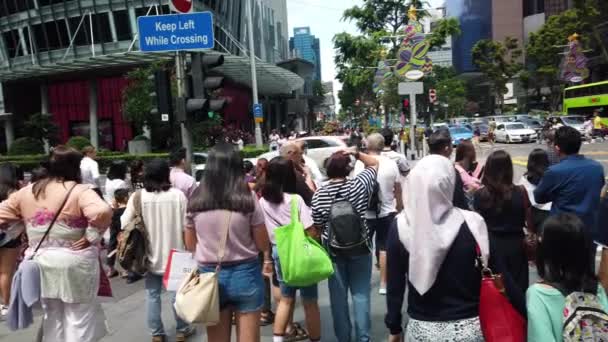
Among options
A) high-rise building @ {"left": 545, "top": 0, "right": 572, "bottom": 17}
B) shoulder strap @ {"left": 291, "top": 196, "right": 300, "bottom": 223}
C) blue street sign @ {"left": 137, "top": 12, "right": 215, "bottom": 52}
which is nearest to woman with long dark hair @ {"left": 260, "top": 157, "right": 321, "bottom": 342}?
shoulder strap @ {"left": 291, "top": 196, "right": 300, "bottom": 223}

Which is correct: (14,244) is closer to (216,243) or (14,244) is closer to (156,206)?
(156,206)

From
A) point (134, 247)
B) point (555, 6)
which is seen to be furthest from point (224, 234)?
point (555, 6)

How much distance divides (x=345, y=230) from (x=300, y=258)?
41cm

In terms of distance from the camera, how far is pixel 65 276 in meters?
3.63

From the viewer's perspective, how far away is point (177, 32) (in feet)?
28.2

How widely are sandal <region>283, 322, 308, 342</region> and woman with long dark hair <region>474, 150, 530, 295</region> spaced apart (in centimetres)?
199

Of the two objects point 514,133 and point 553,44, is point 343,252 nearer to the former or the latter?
point 514,133

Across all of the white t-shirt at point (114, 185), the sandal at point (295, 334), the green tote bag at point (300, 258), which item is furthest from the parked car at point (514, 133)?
the green tote bag at point (300, 258)

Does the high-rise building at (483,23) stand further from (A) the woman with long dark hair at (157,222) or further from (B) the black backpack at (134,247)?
(B) the black backpack at (134,247)

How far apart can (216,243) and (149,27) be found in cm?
615

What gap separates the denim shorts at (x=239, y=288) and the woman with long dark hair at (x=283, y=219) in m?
1.06

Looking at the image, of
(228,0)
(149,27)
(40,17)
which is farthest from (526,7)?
(149,27)

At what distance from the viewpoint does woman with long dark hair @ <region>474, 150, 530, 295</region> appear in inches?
158

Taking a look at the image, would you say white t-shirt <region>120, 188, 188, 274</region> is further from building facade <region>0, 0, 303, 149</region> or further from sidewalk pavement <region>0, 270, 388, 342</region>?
building facade <region>0, 0, 303, 149</region>
